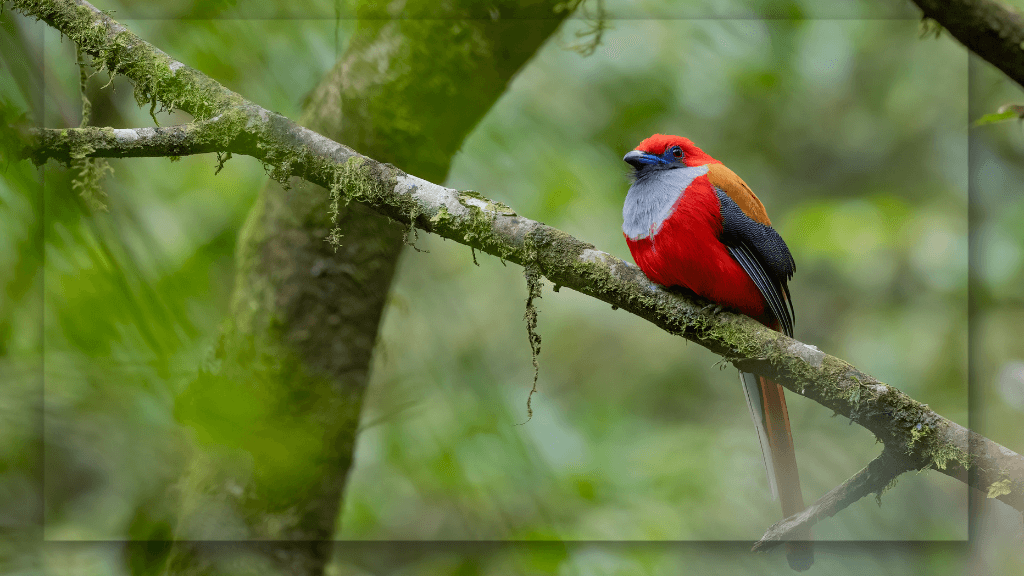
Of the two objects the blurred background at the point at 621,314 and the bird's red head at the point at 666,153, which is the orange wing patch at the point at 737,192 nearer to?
the bird's red head at the point at 666,153

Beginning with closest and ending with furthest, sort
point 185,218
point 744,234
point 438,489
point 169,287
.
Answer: point 169,287, point 744,234, point 438,489, point 185,218

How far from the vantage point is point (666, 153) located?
68.4 inches

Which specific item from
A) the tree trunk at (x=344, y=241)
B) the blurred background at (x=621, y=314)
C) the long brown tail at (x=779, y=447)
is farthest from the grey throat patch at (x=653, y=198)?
the tree trunk at (x=344, y=241)

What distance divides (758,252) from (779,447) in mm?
557

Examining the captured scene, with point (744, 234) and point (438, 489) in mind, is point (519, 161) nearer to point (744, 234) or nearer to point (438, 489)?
point (744, 234)

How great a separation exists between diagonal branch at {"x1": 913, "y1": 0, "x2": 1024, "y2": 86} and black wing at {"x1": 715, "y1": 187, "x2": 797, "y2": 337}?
71 cm

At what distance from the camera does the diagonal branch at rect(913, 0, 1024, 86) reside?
4.99 feet

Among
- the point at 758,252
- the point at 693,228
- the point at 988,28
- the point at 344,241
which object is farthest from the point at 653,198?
the point at 344,241

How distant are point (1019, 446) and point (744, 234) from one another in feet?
3.79

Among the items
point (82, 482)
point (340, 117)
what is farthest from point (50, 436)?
point (340, 117)

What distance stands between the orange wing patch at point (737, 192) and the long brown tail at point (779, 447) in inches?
16.8

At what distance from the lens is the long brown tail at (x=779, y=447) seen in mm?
1640

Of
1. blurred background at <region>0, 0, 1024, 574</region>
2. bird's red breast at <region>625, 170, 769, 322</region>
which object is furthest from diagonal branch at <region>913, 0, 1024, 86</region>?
bird's red breast at <region>625, 170, 769, 322</region>

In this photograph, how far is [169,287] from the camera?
62 cm
